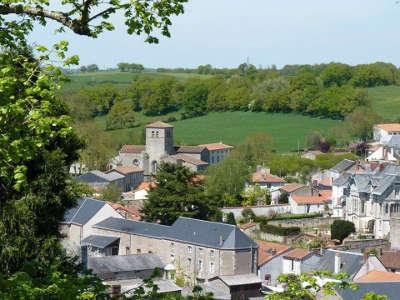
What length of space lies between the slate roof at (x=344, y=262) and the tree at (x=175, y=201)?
32.4 ft

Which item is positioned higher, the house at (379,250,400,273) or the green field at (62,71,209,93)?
the green field at (62,71,209,93)

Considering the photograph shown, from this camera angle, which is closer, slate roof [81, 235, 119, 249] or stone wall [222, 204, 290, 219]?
slate roof [81, 235, 119, 249]

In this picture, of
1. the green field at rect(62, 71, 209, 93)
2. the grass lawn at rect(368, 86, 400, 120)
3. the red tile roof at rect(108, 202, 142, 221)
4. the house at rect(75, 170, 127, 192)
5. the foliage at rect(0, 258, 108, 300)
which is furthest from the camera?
the green field at rect(62, 71, 209, 93)

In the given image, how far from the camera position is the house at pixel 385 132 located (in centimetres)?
9119

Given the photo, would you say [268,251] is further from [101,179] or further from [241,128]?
[241,128]

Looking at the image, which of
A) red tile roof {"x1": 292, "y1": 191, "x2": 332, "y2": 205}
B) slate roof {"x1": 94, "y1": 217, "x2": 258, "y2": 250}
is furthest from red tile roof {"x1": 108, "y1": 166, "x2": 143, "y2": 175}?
slate roof {"x1": 94, "y1": 217, "x2": 258, "y2": 250}

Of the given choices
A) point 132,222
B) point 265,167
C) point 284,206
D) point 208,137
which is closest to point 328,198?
point 284,206

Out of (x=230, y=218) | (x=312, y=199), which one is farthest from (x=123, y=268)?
(x=312, y=199)

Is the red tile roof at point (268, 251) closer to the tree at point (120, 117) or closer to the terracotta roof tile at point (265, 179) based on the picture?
the terracotta roof tile at point (265, 179)

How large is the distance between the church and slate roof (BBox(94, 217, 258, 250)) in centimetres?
3805

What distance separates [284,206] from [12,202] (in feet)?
152

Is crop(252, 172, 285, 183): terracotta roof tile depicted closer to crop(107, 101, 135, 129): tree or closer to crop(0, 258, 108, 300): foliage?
crop(107, 101, 135, 129): tree

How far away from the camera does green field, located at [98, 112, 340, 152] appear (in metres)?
102

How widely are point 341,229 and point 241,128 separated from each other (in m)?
59.3
